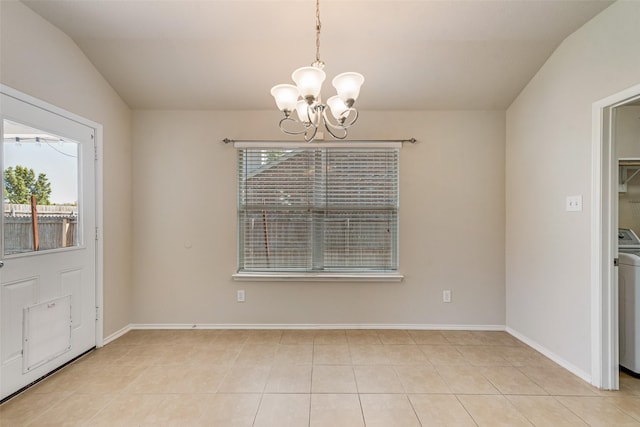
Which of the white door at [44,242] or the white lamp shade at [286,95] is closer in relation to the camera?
the white lamp shade at [286,95]

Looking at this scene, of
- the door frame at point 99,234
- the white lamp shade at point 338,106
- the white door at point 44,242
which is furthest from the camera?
the door frame at point 99,234

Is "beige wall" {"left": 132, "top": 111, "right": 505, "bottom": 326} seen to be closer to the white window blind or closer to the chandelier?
the white window blind

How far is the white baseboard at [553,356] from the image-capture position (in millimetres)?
2234

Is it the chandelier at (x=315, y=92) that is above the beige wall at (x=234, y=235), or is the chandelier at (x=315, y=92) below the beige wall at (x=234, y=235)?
above

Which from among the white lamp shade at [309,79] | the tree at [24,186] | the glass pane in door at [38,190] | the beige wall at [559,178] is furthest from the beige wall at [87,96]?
the beige wall at [559,178]

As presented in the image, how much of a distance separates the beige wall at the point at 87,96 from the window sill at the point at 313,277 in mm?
1178

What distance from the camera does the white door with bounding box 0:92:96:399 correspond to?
200 cm

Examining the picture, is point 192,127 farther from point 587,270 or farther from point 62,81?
point 587,270

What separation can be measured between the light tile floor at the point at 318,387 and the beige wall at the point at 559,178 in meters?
0.40

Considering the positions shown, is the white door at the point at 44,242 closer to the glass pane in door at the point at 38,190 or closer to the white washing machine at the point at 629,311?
the glass pane in door at the point at 38,190

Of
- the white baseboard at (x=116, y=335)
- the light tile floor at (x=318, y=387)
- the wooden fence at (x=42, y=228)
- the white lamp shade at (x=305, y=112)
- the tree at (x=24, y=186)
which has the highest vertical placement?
the white lamp shade at (x=305, y=112)

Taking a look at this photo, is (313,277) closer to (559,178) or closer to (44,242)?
(44,242)

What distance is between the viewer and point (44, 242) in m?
2.27

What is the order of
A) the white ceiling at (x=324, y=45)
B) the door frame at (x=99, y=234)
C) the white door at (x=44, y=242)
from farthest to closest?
the door frame at (x=99, y=234) → the white ceiling at (x=324, y=45) → the white door at (x=44, y=242)
